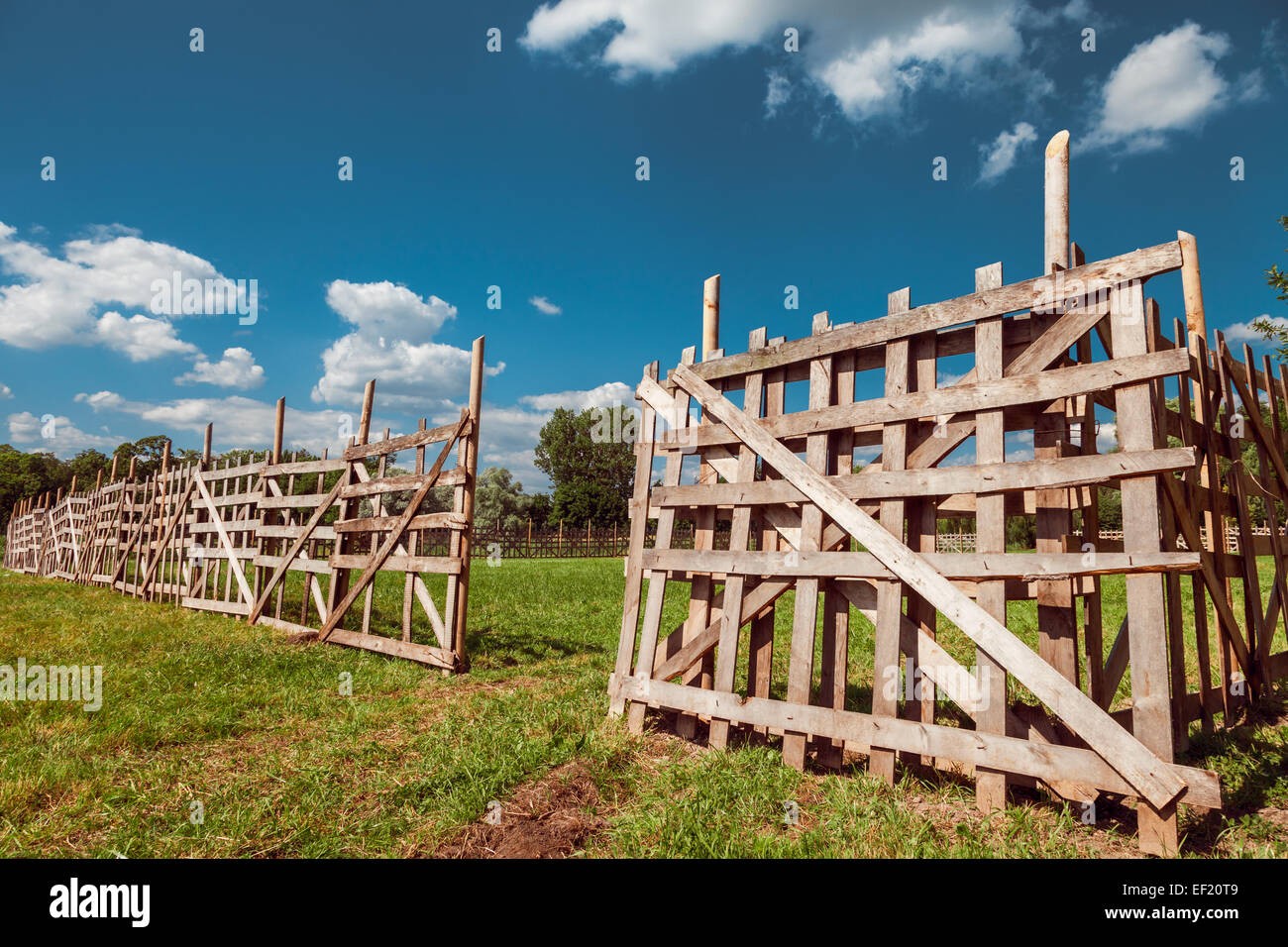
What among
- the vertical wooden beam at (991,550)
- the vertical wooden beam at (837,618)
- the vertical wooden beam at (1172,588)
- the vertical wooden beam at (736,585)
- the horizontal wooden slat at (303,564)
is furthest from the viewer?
the horizontal wooden slat at (303,564)

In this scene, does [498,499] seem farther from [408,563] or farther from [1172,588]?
[1172,588]

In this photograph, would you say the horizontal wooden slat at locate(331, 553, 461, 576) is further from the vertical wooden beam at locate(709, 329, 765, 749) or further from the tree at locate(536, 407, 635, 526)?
the tree at locate(536, 407, 635, 526)

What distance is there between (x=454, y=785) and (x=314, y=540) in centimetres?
657

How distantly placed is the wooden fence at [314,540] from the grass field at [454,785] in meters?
1.35

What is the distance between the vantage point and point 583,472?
214 ft

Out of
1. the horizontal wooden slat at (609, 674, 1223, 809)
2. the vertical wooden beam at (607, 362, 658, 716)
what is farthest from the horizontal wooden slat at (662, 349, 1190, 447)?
the horizontal wooden slat at (609, 674, 1223, 809)

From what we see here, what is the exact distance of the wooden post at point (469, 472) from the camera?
738cm

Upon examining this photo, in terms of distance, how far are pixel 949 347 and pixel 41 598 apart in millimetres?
17874

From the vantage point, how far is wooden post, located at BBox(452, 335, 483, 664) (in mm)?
7375

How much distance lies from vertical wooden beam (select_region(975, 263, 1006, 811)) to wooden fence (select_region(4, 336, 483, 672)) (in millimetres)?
5272

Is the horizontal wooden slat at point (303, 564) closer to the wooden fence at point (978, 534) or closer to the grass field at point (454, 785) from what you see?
the grass field at point (454, 785)

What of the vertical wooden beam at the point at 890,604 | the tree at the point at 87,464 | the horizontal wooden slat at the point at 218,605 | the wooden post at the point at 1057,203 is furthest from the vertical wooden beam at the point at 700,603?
the tree at the point at 87,464
